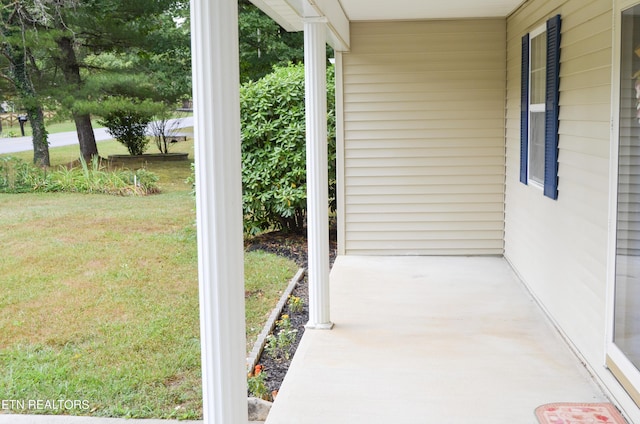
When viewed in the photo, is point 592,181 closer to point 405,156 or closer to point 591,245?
point 591,245

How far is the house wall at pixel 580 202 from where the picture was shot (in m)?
4.14

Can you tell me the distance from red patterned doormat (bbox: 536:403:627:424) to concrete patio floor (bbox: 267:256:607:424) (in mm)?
72

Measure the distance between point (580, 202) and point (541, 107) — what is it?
166cm

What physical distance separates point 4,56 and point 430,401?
12.1 metres

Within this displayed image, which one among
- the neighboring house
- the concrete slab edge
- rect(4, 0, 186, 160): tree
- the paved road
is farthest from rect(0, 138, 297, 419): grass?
the neighboring house

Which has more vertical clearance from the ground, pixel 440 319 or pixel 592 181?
pixel 592 181

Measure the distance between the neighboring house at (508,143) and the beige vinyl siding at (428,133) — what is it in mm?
13

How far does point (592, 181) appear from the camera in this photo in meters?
4.35

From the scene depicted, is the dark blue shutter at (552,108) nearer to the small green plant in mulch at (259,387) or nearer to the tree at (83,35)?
the small green plant in mulch at (259,387)

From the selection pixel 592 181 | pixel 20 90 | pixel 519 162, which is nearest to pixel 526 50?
pixel 519 162

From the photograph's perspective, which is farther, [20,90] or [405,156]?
[20,90]

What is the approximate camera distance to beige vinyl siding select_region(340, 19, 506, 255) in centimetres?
795

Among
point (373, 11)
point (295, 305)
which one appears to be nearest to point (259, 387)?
point (295, 305)

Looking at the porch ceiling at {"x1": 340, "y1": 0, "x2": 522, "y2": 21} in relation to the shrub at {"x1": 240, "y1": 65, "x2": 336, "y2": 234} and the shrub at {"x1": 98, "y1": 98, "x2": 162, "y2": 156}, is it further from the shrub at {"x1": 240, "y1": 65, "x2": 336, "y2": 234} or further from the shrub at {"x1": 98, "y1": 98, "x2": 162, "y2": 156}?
the shrub at {"x1": 98, "y1": 98, "x2": 162, "y2": 156}
